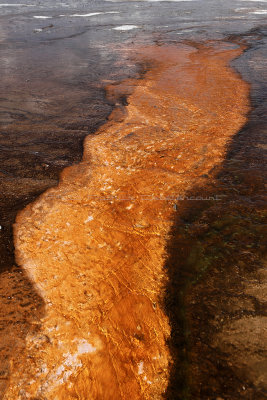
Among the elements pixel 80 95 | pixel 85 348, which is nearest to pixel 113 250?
pixel 85 348

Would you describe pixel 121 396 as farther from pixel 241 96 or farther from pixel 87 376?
pixel 241 96

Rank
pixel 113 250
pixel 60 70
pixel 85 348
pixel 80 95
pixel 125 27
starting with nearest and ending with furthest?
pixel 85 348 < pixel 113 250 < pixel 80 95 < pixel 60 70 < pixel 125 27

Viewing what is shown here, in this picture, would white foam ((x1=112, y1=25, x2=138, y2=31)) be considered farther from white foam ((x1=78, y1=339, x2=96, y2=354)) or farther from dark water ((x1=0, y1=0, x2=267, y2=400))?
white foam ((x1=78, y1=339, x2=96, y2=354))

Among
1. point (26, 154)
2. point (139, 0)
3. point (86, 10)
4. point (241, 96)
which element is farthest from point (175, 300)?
point (139, 0)

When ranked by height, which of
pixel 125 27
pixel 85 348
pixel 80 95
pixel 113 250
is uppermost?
pixel 125 27

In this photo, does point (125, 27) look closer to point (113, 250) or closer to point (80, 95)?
point (80, 95)

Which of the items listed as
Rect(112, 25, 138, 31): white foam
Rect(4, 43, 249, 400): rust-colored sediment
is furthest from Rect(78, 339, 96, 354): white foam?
Rect(112, 25, 138, 31): white foam

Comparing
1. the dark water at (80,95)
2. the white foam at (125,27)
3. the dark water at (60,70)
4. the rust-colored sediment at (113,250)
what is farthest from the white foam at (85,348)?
the white foam at (125,27)

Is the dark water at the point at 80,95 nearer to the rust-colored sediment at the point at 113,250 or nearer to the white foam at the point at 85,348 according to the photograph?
the rust-colored sediment at the point at 113,250
